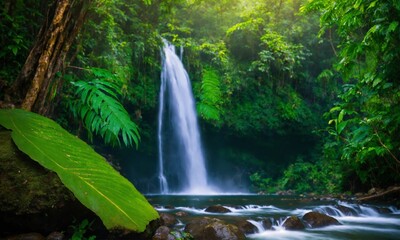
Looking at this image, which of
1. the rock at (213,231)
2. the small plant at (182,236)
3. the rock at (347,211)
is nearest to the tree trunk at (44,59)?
the small plant at (182,236)

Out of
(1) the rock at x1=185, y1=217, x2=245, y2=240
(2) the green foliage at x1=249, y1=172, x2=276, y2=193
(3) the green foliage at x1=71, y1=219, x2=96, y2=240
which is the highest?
(3) the green foliage at x1=71, y1=219, x2=96, y2=240

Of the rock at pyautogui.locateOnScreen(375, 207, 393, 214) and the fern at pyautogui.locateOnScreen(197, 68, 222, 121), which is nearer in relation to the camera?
the rock at pyautogui.locateOnScreen(375, 207, 393, 214)

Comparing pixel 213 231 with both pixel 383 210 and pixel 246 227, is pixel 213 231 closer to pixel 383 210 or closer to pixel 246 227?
pixel 246 227

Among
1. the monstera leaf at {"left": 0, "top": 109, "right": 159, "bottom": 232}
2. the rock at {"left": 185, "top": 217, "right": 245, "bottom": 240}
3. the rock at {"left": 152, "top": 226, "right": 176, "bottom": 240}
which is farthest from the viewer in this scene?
the rock at {"left": 185, "top": 217, "right": 245, "bottom": 240}

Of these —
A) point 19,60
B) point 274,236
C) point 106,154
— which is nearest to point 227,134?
point 106,154

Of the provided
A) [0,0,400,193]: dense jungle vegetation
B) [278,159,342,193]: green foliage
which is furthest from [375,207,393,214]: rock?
[278,159,342,193]: green foliage

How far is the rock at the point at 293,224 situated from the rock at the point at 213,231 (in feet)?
4.21

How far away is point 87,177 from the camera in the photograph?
1.26 meters

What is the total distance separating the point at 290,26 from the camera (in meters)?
15.4

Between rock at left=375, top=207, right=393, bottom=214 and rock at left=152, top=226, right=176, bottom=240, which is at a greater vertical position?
rock at left=152, top=226, right=176, bottom=240

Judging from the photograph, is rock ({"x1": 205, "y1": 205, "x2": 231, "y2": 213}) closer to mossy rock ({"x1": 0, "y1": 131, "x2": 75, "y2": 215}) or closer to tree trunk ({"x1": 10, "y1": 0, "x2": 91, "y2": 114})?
mossy rock ({"x1": 0, "y1": 131, "x2": 75, "y2": 215})

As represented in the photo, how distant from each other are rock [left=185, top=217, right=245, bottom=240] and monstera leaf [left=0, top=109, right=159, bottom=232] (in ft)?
7.90

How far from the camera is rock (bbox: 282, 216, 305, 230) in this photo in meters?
4.92

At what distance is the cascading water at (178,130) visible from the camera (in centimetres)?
1276
